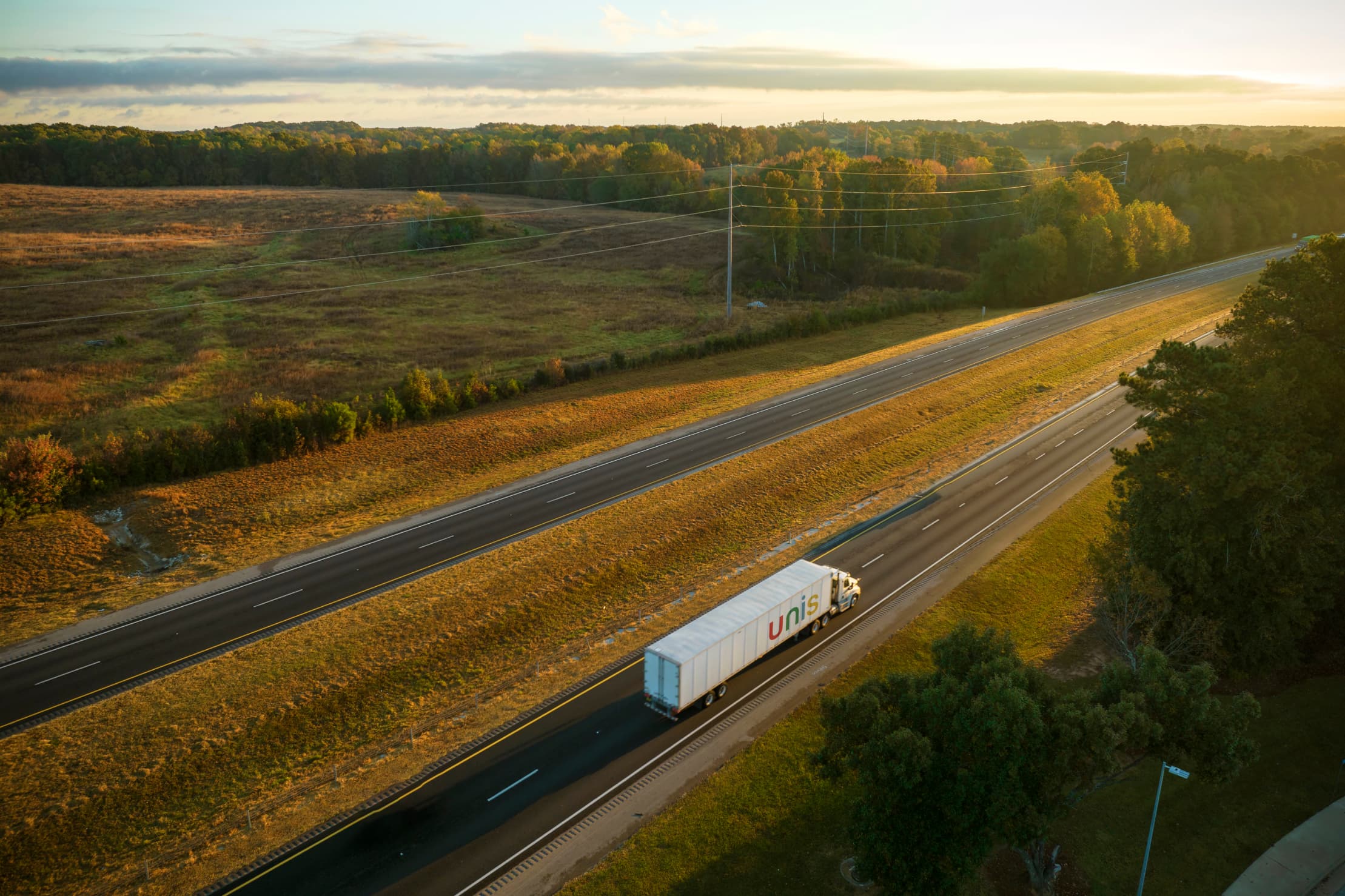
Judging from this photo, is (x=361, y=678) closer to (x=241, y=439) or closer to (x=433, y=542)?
(x=433, y=542)

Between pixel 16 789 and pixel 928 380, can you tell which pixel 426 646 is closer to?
pixel 16 789

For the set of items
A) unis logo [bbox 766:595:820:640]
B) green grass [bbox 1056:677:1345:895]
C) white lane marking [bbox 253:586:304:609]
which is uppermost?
unis logo [bbox 766:595:820:640]

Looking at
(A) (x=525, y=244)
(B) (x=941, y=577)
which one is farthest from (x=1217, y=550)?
(A) (x=525, y=244)

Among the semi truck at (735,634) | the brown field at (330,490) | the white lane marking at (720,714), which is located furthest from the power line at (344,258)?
the white lane marking at (720,714)

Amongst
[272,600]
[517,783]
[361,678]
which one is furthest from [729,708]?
[272,600]

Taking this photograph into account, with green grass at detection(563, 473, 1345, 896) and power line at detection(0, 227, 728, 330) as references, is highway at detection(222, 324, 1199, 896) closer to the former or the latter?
green grass at detection(563, 473, 1345, 896)

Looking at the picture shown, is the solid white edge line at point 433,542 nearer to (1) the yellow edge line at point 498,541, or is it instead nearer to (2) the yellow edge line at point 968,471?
(1) the yellow edge line at point 498,541

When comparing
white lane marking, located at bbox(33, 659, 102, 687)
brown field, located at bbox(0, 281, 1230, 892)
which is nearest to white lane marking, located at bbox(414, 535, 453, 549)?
brown field, located at bbox(0, 281, 1230, 892)
